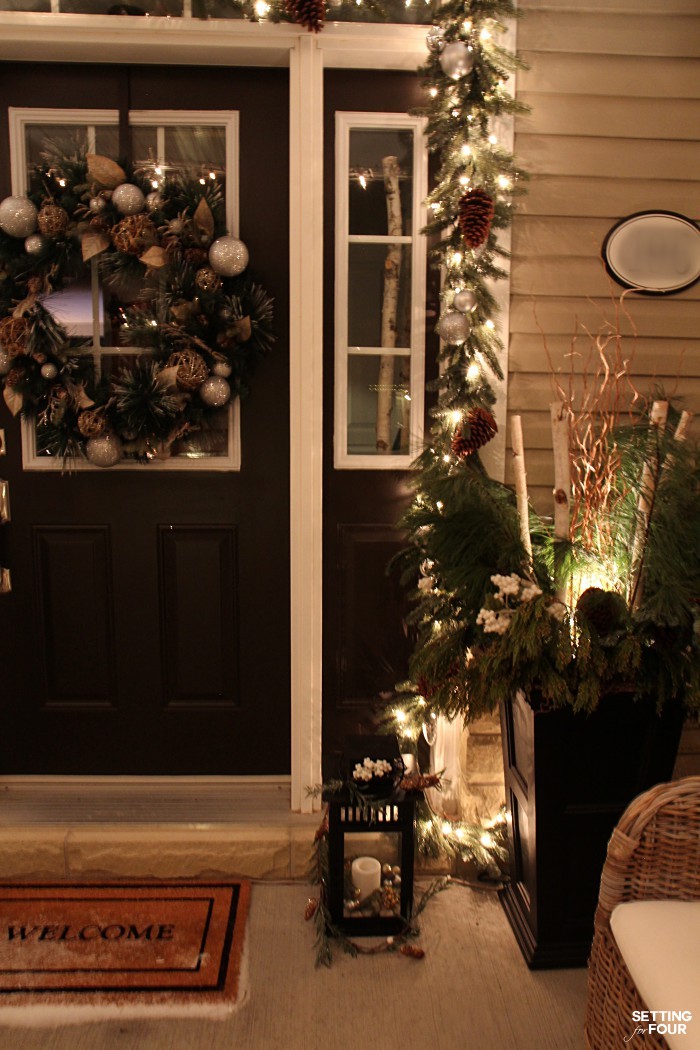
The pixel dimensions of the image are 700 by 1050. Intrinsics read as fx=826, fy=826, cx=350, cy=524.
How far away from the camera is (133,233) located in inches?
88.7

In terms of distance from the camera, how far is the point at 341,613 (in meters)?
2.49

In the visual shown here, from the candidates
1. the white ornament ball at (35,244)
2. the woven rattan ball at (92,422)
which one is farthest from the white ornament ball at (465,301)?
the white ornament ball at (35,244)

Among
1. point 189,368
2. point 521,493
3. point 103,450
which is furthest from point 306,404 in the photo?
point 521,493

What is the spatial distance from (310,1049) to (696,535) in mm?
1374

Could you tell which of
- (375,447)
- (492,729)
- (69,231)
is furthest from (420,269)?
(492,729)

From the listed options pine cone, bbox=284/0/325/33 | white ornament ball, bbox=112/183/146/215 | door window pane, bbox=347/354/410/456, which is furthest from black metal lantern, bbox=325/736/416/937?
pine cone, bbox=284/0/325/33

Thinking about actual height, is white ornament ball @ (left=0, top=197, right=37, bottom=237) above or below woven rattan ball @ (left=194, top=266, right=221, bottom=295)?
above

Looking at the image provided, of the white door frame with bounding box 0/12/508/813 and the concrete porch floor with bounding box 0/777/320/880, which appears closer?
the white door frame with bounding box 0/12/508/813

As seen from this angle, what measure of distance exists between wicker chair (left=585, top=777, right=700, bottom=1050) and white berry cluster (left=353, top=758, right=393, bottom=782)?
625 mm

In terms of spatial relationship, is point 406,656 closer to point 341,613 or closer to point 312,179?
point 341,613

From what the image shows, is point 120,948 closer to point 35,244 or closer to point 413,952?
point 413,952

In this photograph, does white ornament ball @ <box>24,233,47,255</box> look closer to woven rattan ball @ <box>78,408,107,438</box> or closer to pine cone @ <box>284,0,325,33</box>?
woven rattan ball @ <box>78,408,107,438</box>

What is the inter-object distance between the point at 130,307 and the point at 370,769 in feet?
4.80

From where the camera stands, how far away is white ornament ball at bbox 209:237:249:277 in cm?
227
